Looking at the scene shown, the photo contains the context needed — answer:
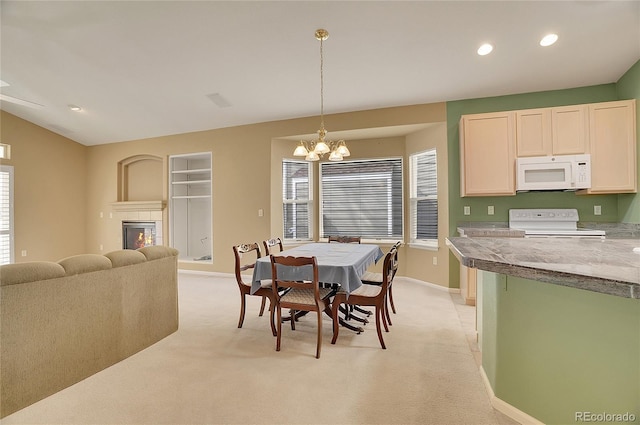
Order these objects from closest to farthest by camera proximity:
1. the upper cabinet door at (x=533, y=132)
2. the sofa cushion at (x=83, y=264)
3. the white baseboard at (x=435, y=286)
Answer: the sofa cushion at (x=83, y=264), the upper cabinet door at (x=533, y=132), the white baseboard at (x=435, y=286)

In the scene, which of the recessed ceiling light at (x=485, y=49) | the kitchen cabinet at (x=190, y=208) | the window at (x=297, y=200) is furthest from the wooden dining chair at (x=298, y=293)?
the kitchen cabinet at (x=190, y=208)

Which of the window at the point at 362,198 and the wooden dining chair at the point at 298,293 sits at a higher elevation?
the window at the point at 362,198

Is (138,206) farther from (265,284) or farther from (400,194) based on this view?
(400,194)

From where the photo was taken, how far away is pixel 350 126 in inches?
189

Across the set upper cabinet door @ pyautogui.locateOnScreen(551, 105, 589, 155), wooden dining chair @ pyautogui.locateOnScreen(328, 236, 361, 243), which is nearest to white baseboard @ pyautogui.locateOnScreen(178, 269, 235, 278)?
wooden dining chair @ pyautogui.locateOnScreen(328, 236, 361, 243)

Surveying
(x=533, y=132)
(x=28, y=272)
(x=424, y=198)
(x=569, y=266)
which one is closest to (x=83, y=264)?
(x=28, y=272)

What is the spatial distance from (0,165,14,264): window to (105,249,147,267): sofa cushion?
5437mm

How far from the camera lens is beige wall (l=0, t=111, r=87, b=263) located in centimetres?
586

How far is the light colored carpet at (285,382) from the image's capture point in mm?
1729

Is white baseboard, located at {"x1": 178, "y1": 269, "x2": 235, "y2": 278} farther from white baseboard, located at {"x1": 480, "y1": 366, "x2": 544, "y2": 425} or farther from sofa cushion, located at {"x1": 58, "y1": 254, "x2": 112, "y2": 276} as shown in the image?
white baseboard, located at {"x1": 480, "y1": 366, "x2": 544, "y2": 425}

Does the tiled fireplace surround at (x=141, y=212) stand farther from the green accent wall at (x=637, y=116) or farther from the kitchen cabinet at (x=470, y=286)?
the green accent wall at (x=637, y=116)

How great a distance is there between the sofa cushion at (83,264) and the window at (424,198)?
4.20 m

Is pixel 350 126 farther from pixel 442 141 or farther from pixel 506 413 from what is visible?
pixel 506 413

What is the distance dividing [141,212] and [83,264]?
473 centimetres
